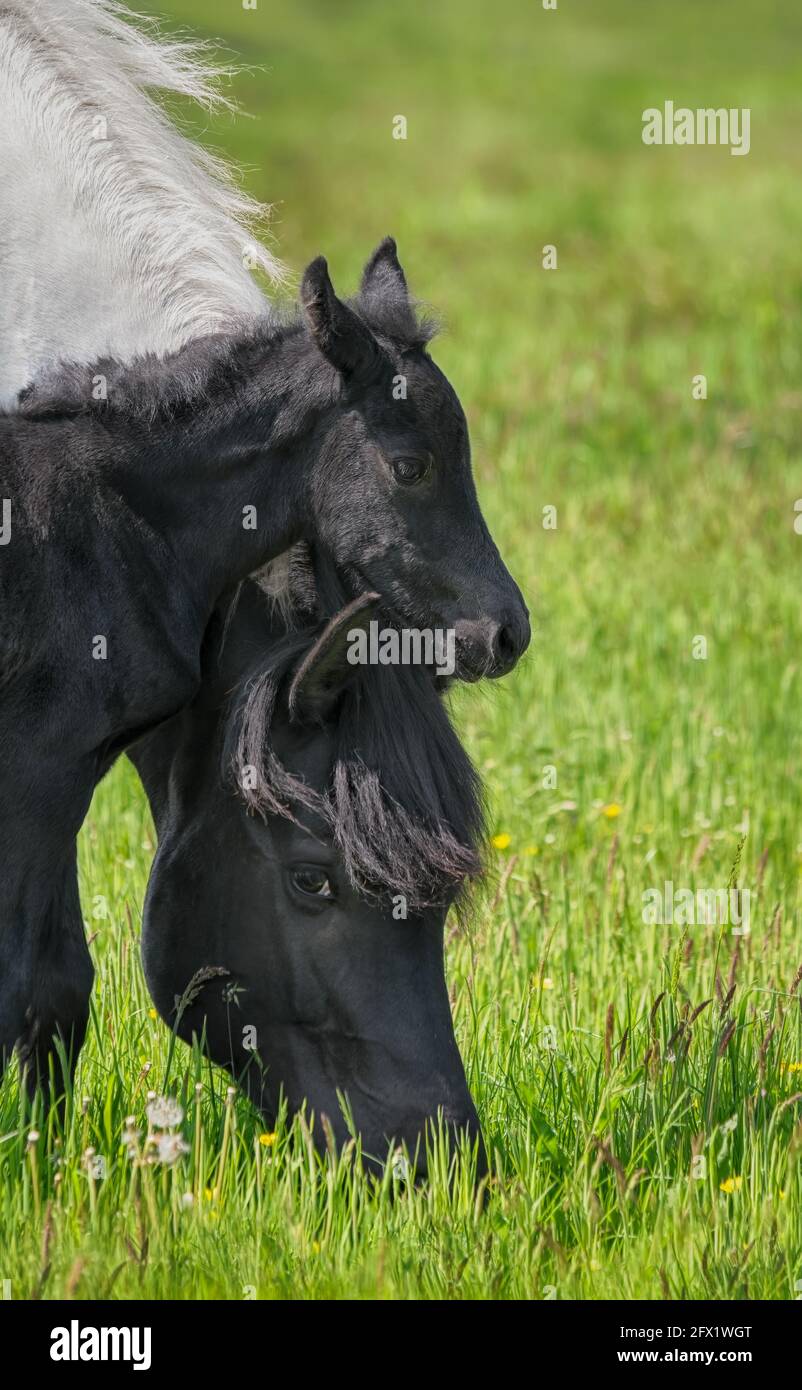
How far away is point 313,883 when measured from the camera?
3.99 m

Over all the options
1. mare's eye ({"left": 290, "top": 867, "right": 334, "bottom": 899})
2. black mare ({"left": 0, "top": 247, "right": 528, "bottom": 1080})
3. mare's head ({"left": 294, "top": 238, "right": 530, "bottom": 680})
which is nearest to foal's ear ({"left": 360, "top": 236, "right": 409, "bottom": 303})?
black mare ({"left": 0, "top": 247, "right": 528, "bottom": 1080})

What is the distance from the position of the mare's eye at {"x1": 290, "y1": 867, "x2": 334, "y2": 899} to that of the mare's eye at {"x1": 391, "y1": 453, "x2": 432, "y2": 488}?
2.87 ft

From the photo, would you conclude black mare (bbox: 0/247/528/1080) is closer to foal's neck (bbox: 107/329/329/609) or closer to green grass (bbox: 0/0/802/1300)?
foal's neck (bbox: 107/329/329/609)

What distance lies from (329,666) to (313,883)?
19.0 inches

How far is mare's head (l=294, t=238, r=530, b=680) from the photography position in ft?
12.5

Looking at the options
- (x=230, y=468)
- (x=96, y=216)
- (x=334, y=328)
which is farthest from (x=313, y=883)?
(x=96, y=216)

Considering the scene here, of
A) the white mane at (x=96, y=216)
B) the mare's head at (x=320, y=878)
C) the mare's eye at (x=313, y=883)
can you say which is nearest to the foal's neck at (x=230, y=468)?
the mare's head at (x=320, y=878)

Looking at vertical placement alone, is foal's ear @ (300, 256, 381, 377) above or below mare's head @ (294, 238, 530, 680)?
above

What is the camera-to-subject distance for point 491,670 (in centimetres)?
389

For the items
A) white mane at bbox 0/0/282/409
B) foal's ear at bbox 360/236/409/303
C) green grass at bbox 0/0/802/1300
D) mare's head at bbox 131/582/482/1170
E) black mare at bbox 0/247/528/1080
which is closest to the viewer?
green grass at bbox 0/0/802/1300

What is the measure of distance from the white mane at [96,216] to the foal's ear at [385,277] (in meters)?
0.35

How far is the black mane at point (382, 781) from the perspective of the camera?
3883 millimetres

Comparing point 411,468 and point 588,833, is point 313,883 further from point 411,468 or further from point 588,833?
point 588,833
